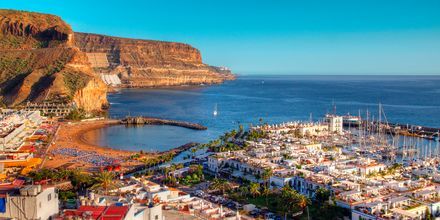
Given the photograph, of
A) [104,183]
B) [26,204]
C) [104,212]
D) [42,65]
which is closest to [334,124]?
[104,183]

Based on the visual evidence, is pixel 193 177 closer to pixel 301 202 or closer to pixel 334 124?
pixel 301 202

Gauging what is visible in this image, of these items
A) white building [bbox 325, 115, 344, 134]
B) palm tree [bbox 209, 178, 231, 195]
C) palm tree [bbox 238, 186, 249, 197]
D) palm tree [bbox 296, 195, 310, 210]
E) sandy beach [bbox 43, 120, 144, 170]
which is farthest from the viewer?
white building [bbox 325, 115, 344, 134]

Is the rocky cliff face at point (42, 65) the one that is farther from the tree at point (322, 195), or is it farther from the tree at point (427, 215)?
the tree at point (427, 215)

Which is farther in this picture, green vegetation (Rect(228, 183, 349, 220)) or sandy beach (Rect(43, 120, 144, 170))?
sandy beach (Rect(43, 120, 144, 170))

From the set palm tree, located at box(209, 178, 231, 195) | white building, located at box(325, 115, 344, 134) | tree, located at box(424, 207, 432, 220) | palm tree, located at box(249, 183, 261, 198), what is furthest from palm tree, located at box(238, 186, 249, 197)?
white building, located at box(325, 115, 344, 134)

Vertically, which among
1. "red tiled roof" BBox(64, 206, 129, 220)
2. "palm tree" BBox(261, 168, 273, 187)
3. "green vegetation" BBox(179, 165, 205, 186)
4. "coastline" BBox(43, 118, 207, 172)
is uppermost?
"red tiled roof" BBox(64, 206, 129, 220)

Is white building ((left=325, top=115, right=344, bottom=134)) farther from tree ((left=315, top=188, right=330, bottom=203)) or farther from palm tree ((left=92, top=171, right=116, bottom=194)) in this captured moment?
palm tree ((left=92, top=171, right=116, bottom=194))

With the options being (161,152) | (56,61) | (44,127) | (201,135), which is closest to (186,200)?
(161,152)
